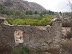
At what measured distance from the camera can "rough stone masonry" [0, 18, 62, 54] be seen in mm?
5797

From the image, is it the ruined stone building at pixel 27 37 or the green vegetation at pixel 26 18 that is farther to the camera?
the green vegetation at pixel 26 18

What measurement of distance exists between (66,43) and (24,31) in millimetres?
4661

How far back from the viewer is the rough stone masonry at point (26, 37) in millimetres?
5797

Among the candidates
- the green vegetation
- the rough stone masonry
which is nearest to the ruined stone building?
the rough stone masonry

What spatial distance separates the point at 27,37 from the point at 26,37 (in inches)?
2.1

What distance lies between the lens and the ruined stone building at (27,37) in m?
5.80

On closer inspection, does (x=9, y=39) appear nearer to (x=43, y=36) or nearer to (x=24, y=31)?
(x=24, y=31)

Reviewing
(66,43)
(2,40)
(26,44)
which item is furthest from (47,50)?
(66,43)

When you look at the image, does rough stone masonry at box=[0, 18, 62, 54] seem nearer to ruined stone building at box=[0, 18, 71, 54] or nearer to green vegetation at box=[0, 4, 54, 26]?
ruined stone building at box=[0, 18, 71, 54]

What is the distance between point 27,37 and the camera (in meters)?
5.89

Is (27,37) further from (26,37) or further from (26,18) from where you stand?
(26,18)

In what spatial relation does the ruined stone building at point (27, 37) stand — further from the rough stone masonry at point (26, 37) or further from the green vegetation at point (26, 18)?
the green vegetation at point (26, 18)

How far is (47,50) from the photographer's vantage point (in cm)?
622

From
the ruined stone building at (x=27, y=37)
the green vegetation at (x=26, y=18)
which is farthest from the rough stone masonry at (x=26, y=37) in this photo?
the green vegetation at (x=26, y=18)
